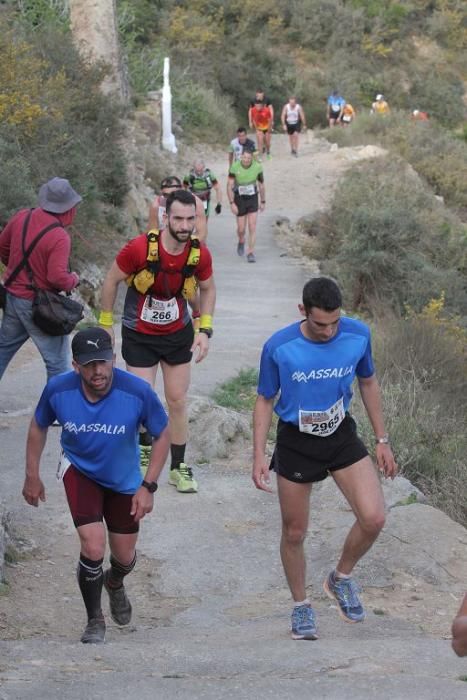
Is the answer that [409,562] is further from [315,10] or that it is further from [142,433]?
[315,10]

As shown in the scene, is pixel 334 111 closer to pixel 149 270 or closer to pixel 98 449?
pixel 149 270

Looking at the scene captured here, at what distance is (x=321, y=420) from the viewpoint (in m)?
5.57

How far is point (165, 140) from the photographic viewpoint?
97.1 feet

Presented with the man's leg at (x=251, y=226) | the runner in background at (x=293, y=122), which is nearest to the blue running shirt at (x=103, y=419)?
the man's leg at (x=251, y=226)

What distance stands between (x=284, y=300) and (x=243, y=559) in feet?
32.4

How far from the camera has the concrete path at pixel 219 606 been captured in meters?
4.74

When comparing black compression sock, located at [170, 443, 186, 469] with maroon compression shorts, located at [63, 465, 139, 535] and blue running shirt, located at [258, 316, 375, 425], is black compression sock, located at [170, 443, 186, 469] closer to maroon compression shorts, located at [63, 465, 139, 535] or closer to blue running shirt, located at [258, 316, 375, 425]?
maroon compression shorts, located at [63, 465, 139, 535]

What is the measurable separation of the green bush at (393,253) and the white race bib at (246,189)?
178 cm

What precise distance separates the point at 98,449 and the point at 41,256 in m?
2.71

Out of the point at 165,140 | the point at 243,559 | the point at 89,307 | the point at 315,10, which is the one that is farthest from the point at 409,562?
the point at 315,10

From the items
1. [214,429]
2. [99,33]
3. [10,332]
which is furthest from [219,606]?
[99,33]

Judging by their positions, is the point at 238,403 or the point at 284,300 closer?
the point at 238,403

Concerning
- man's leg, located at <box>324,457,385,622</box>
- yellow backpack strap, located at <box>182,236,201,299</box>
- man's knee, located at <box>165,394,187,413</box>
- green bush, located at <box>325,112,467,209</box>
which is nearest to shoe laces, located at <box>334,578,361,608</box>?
man's leg, located at <box>324,457,385,622</box>

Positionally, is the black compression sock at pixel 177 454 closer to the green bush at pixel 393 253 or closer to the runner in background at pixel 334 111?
the green bush at pixel 393 253
